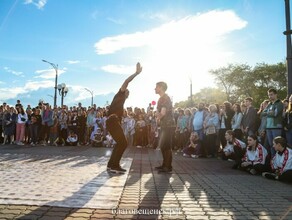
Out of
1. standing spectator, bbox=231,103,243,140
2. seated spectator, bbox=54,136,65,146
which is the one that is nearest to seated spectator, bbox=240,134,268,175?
standing spectator, bbox=231,103,243,140

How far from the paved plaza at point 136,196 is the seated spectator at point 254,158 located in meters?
0.89

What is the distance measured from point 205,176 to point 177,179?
3.08 feet

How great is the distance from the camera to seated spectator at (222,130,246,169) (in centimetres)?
976

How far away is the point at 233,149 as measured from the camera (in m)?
10.9

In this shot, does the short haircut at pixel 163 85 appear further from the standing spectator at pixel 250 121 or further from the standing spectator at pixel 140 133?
the standing spectator at pixel 140 133

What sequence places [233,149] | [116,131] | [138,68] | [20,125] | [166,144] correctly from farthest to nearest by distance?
[20,125] → [233,149] → [166,144] → [116,131] → [138,68]

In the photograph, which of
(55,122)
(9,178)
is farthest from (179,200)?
(55,122)

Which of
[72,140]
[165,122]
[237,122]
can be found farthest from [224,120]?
[72,140]

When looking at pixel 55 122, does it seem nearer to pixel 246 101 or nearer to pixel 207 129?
pixel 207 129

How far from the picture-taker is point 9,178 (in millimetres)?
6609

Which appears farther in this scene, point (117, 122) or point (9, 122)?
point (9, 122)

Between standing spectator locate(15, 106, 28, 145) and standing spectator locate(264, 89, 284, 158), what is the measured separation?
13126 mm

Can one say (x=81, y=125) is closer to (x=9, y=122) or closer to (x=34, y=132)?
(x=34, y=132)

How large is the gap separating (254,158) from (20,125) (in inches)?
535
